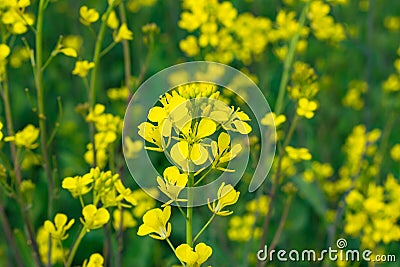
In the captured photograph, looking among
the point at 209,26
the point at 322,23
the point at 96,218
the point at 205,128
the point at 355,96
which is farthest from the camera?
the point at 355,96

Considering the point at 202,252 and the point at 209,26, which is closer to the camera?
the point at 202,252

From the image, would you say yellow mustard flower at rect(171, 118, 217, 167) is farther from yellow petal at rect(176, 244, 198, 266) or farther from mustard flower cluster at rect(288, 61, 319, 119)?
mustard flower cluster at rect(288, 61, 319, 119)

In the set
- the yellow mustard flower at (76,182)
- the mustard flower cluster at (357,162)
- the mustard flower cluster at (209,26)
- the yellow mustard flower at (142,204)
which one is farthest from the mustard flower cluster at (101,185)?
the mustard flower cluster at (357,162)

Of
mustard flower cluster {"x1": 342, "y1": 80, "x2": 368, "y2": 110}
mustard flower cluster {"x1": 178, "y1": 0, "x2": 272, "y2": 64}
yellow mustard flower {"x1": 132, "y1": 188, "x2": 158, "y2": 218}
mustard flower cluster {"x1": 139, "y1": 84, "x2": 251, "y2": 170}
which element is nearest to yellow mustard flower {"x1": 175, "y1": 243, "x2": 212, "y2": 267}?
A: mustard flower cluster {"x1": 139, "y1": 84, "x2": 251, "y2": 170}

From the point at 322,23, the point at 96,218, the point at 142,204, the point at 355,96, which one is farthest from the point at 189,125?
the point at 355,96

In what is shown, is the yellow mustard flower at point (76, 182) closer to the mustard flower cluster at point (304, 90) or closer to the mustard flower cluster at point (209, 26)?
the mustard flower cluster at point (304, 90)

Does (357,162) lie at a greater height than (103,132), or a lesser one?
lesser

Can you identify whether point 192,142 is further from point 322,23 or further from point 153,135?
point 322,23

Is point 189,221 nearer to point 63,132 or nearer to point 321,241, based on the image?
point 321,241
